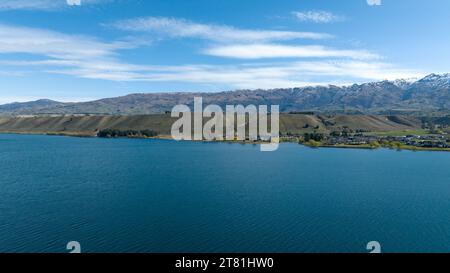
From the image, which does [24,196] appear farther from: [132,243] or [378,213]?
[378,213]

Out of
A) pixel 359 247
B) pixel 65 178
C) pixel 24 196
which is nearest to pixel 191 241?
pixel 359 247

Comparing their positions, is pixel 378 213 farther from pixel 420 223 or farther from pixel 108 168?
pixel 108 168

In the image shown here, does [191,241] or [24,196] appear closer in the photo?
[191,241]
